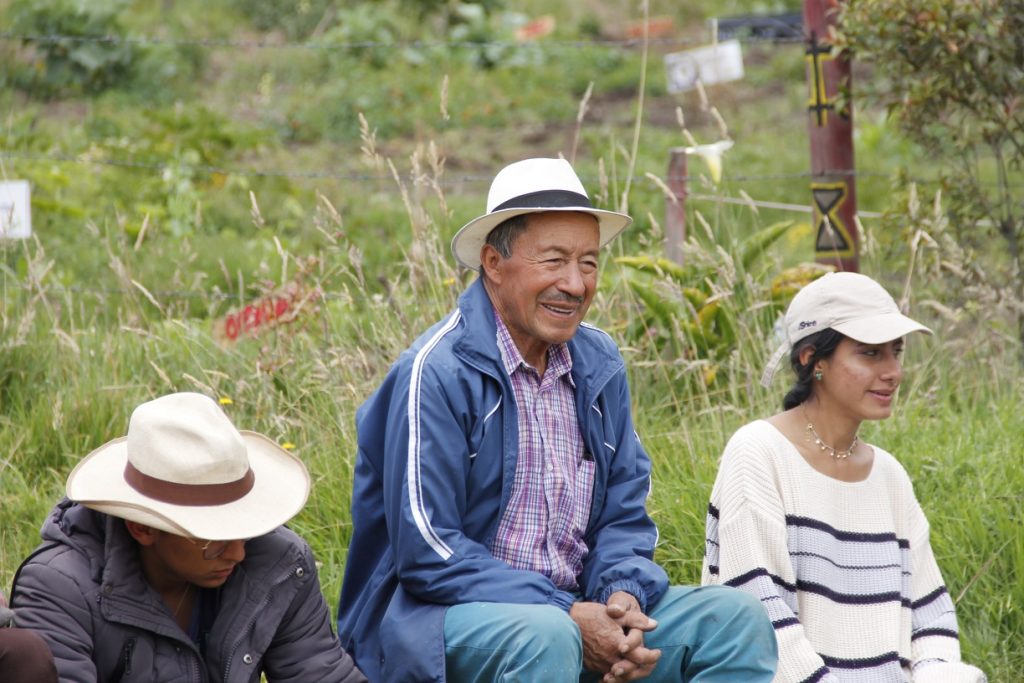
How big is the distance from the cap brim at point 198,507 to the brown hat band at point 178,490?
0.01 metres

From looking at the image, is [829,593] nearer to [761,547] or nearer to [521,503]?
[761,547]

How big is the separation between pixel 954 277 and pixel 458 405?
3.48m

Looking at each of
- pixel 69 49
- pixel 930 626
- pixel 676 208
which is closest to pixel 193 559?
pixel 930 626

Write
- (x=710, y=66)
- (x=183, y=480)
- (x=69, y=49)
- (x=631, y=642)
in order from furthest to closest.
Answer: (x=69, y=49) < (x=710, y=66) < (x=631, y=642) < (x=183, y=480)

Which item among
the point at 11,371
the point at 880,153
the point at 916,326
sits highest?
the point at 916,326

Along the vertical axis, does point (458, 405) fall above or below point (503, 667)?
above

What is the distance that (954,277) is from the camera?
241 inches

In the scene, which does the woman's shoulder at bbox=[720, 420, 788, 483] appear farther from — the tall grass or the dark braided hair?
the tall grass

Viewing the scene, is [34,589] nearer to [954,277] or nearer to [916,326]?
[916,326]

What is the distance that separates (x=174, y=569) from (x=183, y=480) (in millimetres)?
213

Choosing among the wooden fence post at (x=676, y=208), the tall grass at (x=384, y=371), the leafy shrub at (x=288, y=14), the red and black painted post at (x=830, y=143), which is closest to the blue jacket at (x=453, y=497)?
the tall grass at (x=384, y=371)

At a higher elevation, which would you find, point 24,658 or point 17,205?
point 17,205

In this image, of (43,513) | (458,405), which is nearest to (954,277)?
(458,405)

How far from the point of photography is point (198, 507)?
9.45 ft
